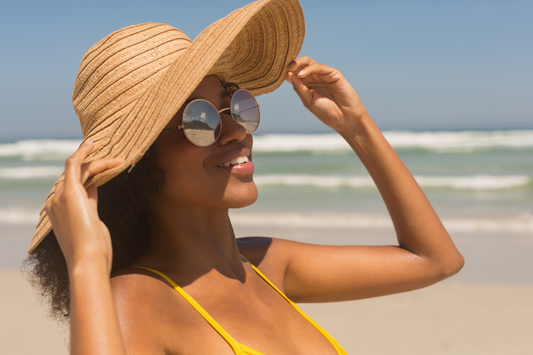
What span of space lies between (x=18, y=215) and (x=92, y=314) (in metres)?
10.0

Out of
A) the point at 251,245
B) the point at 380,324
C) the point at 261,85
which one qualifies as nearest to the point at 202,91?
the point at 261,85

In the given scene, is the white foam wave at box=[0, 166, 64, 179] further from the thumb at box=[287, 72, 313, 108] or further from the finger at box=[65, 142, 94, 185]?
the finger at box=[65, 142, 94, 185]

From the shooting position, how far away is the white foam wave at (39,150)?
73.6 feet

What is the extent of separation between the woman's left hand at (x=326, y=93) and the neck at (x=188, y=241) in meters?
0.62

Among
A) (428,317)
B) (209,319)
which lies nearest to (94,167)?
(209,319)

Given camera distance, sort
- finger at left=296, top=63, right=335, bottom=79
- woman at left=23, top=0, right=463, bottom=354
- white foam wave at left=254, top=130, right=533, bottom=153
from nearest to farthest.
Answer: woman at left=23, top=0, right=463, bottom=354 → finger at left=296, top=63, right=335, bottom=79 → white foam wave at left=254, top=130, right=533, bottom=153

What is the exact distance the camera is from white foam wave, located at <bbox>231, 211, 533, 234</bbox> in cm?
800

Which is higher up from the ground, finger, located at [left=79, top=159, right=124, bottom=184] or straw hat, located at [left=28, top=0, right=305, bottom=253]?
straw hat, located at [left=28, top=0, right=305, bottom=253]

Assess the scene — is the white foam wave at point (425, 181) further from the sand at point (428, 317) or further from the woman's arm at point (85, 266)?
the woman's arm at point (85, 266)

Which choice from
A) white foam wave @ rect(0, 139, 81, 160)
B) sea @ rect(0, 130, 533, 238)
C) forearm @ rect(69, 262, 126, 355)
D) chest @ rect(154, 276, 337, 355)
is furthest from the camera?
white foam wave @ rect(0, 139, 81, 160)

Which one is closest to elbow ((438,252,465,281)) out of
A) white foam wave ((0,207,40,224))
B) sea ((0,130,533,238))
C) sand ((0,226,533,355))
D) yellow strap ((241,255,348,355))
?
yellow strap ((241,255,348,355))

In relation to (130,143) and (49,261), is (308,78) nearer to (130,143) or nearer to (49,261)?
(130,143)

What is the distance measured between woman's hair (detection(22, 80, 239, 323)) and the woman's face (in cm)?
4

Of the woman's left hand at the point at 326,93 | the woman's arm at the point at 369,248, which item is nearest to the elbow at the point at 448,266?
the woman's arm at the point at 369,248
